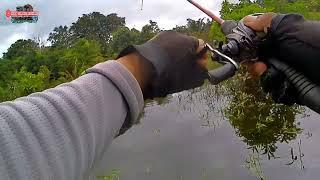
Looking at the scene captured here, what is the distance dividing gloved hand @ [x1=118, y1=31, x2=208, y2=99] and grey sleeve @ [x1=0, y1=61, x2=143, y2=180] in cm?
9

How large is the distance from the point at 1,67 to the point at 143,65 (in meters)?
26.0

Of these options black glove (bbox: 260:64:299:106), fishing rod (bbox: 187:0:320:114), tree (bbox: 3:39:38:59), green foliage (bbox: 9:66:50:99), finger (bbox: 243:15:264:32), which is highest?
finger (bbox: 243:15:264:32)

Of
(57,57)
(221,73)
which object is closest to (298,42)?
(221,73)

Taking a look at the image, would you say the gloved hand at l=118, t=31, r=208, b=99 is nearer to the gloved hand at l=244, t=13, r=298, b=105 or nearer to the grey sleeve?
the grey sleeve

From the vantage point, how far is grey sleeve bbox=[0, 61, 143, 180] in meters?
0.66

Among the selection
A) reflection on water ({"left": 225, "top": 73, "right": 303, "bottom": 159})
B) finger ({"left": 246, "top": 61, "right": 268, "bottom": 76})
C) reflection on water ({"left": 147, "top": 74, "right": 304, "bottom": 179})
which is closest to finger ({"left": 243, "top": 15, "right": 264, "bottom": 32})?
finger ({"left": 246, "top": 61, "right": 268, "bottom": 76})

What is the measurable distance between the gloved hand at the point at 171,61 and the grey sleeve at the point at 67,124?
0.28 feet

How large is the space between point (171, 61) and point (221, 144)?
7.11 metres

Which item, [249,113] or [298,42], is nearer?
[298,42]

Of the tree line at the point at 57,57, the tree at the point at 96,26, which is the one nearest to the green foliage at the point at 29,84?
the tree line at the point at 57,57

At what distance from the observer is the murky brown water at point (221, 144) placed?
6.67 m

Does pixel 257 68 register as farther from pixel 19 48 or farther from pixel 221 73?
pixel 19 48

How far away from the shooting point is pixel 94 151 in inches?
31.1

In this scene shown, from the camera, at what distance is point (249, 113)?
9.32m
